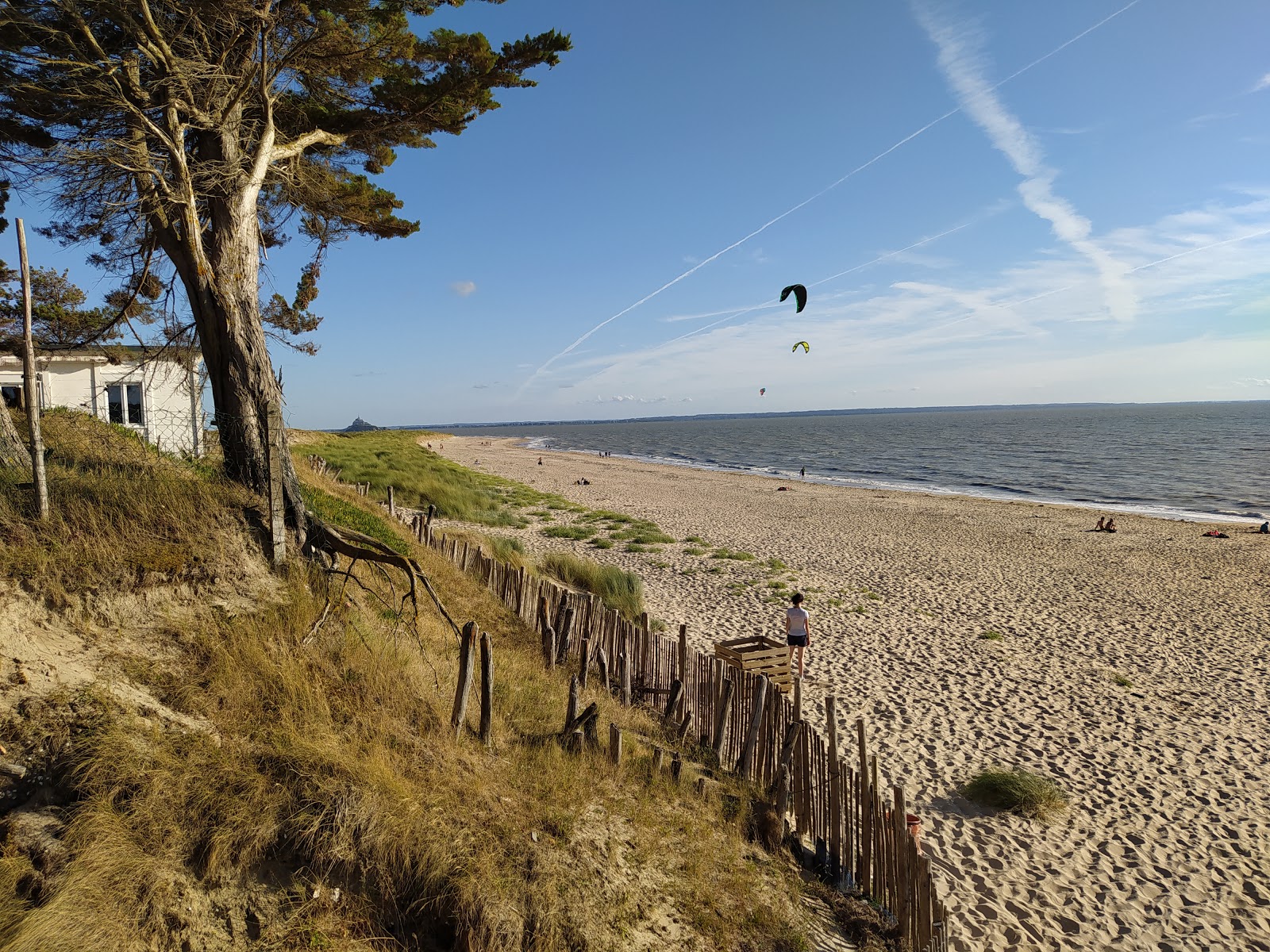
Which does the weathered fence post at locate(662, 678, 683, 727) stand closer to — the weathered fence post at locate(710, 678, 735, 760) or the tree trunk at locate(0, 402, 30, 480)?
the weathered fence post at locate(710, 678, 735, 760)

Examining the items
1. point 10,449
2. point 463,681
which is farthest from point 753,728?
point 10,449

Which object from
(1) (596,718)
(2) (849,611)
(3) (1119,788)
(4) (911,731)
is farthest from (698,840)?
(2) (849,611)

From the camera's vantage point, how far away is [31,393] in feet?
15.2

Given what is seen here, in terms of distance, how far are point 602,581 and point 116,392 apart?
12.7 m

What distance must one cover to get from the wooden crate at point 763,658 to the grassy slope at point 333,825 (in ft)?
10.5

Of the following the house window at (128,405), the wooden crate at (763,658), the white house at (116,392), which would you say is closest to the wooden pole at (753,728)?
the wooden crate at (763,658)

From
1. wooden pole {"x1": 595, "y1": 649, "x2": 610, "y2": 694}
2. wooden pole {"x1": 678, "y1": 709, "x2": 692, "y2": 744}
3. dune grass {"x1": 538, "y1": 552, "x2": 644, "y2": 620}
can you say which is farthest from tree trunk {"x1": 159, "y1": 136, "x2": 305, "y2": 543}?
dune grass {"x1": 538, "y1": 552, "x2": 644, "y2": 620}

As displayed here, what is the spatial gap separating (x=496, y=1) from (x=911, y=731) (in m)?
10.0

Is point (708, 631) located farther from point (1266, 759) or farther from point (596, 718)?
point (1266, 759)

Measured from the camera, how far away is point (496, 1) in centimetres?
713

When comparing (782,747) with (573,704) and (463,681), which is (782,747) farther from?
(463,681)

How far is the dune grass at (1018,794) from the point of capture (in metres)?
6.58

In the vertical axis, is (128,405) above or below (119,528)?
above

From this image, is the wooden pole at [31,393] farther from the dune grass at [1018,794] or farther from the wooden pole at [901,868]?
the dune grass at [1018,794]
